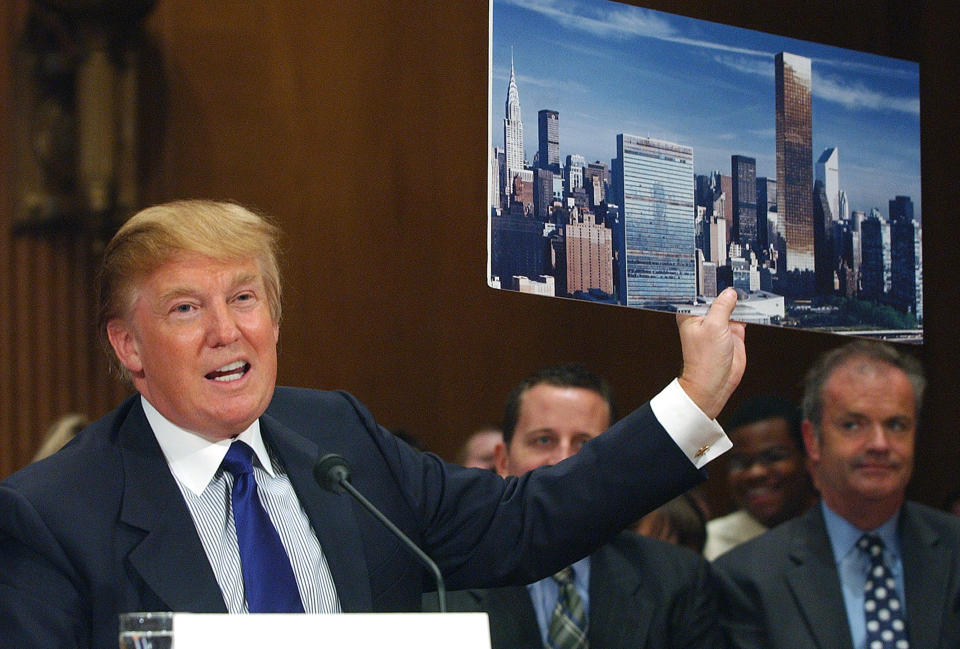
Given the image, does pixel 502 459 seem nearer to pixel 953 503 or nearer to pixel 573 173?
pixel 573 173

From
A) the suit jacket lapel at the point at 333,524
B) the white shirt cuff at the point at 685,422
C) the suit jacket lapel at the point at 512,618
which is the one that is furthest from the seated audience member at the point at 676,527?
the suit jacket lapel at the point at 333,524

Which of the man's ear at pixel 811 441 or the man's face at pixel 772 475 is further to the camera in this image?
the man's face at pixel 772 475

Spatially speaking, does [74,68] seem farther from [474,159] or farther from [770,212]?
[770,212]

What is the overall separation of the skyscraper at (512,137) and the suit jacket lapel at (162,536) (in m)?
0.60

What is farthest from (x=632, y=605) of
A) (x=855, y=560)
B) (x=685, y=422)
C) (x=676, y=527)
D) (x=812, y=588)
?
(x=685, y=422)

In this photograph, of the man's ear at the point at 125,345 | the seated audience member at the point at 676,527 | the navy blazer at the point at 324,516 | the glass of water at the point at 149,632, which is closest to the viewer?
the glass of water at the point at 149,632

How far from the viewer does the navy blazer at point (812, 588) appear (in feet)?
7.73

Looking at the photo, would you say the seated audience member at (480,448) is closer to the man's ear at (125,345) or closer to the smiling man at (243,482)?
the smiling man at (243,482)

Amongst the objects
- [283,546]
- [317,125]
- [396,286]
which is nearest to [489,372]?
[396,286]

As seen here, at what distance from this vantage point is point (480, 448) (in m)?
3.39

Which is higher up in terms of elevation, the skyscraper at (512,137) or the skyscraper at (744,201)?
the skyscraper at (512,137)

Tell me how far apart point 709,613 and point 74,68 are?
7.04 ft

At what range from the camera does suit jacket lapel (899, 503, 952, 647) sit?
236 cm

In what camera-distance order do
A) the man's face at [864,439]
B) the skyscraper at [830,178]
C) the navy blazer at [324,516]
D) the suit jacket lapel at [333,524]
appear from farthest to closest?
1. the man's face at [864,439]
2. the skyscraper at [830,178]
3. the suit jacket lapel at [333,524]
4. the navy blazer at [324,516]
